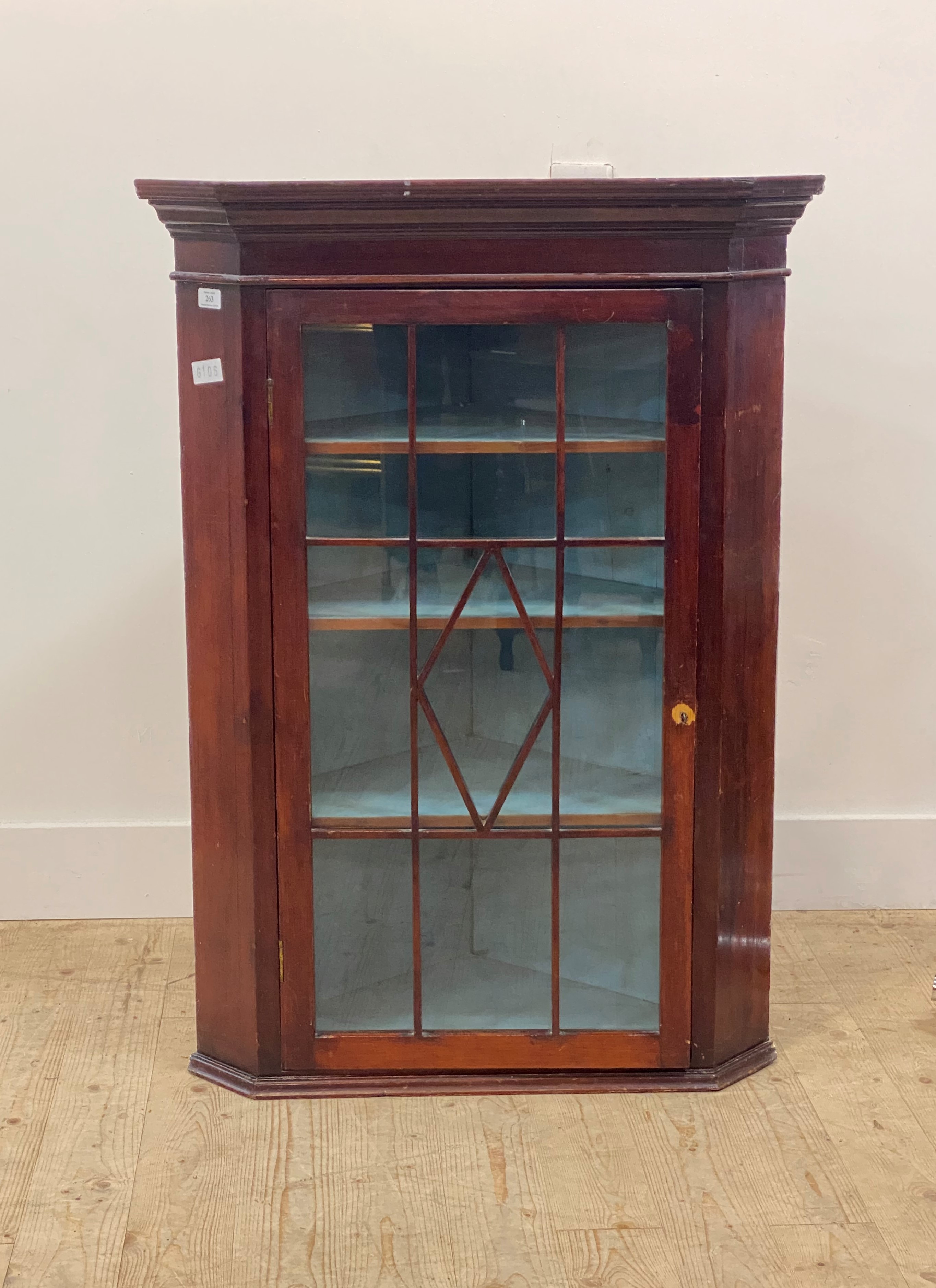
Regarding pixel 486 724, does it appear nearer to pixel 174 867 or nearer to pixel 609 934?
pixel 609 934

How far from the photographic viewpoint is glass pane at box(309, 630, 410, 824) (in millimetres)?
2275

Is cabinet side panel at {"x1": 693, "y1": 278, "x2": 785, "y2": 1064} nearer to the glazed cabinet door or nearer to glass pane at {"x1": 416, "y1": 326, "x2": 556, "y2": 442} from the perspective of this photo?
the glazed cabinet door

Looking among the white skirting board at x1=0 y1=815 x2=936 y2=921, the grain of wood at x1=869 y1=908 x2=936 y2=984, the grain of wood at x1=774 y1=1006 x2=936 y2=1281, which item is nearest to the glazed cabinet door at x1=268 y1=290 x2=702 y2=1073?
the grain of wood at x1=774 y1=1006 x2=936 y2=1281

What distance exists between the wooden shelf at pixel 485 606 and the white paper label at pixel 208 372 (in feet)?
1.24

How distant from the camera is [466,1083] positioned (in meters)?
2.36

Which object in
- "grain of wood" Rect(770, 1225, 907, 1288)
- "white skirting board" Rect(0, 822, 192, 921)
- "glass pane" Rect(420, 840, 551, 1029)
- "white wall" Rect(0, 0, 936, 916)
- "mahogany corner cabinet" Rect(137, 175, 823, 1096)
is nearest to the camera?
"grain of wood" Rect(770, 1225, 907, 1288)

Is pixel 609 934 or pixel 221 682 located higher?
pixel 221 682

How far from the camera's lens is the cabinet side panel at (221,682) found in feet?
7.16

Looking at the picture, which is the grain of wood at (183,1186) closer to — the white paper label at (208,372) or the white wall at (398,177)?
the white wall at (398,177)

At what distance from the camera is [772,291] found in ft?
7.20

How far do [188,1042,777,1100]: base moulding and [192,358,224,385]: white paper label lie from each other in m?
1.18

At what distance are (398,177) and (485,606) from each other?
3.66 feet

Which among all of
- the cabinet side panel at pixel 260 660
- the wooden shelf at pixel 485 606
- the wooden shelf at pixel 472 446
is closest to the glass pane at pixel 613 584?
the wooden shelf at pixel 485 606

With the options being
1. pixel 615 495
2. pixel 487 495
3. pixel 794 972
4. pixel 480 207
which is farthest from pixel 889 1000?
pixel 480 207
